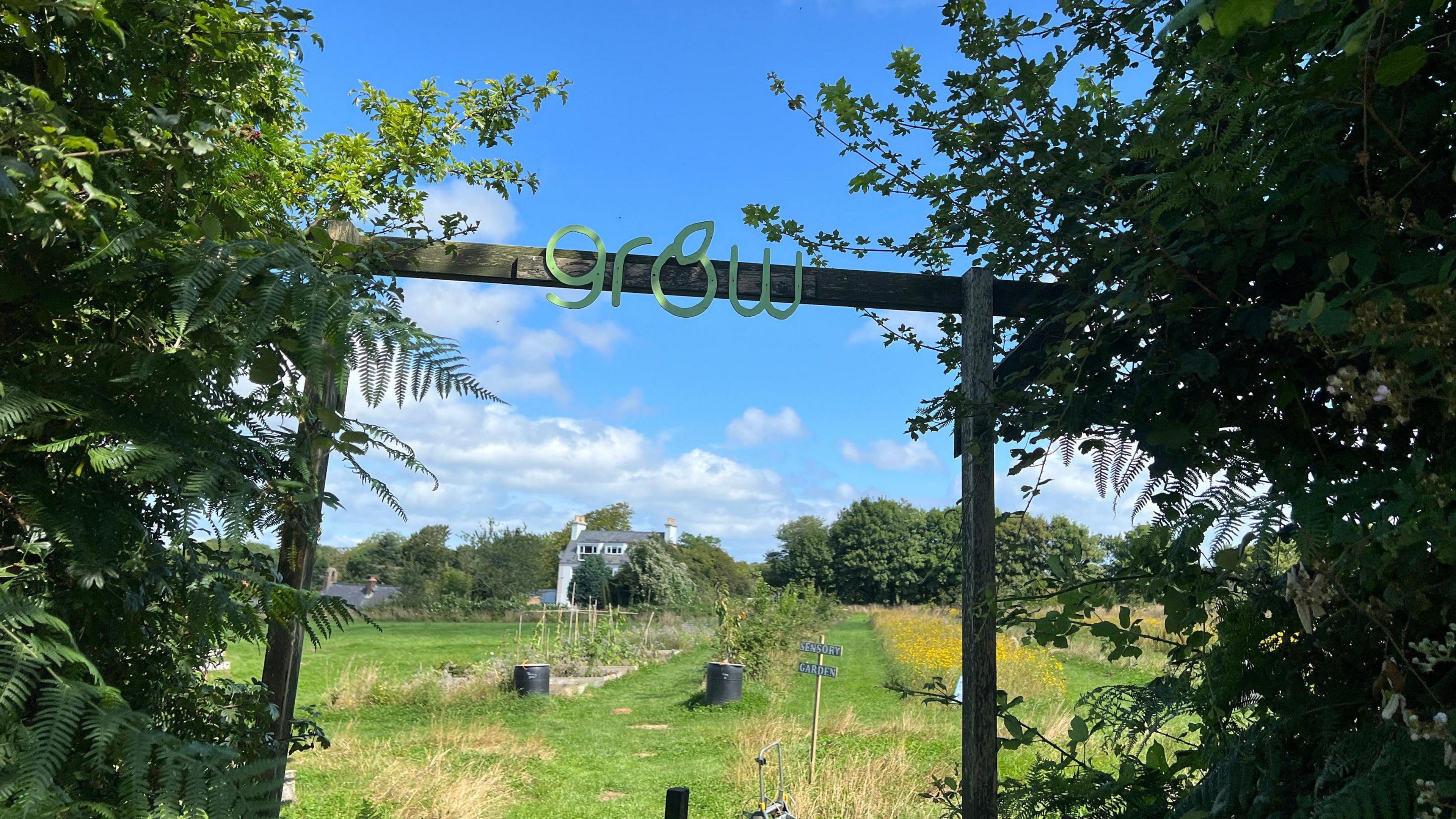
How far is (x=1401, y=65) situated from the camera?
1115mm

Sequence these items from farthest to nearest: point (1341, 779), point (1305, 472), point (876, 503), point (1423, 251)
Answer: point (876, 503) → point (1305, 472) → point (1423, 251) → point (1341, 779)

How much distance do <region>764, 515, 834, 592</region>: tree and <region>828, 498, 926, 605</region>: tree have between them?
33cm

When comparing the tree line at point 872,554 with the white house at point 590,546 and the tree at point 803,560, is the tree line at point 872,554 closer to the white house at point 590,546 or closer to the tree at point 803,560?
the tree at point 803,560

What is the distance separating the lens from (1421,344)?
3.62ft

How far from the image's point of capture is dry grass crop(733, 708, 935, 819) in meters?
5.12

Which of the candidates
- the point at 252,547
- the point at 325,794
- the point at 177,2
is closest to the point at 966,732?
the point at 252,547

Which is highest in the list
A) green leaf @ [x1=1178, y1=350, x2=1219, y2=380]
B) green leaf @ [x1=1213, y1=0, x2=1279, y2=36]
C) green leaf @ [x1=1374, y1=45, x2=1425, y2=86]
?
green leaf @ [x1=1374, y1=45, x2=1425, y2=86]

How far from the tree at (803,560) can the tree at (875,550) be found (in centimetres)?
33

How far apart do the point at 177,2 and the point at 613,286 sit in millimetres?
1648

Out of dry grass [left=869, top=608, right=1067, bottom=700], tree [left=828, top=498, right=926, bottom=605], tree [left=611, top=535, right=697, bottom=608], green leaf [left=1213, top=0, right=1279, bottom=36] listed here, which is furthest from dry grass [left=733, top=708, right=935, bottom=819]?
tree [left=828, top=498, right=926, bottom=605]

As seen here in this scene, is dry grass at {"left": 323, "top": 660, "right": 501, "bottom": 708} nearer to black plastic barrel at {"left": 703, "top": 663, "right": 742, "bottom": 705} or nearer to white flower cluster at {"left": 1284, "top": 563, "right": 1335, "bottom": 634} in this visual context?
black plastic barrel at {"left": 703, "top": 663, "right": 742, "bottom": 705}

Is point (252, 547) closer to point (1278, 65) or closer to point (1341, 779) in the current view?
point (1341, 779)

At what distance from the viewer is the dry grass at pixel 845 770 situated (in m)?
5.12

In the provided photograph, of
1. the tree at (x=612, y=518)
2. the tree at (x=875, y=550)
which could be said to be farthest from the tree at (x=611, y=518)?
the tree at (x=875, y=550)
